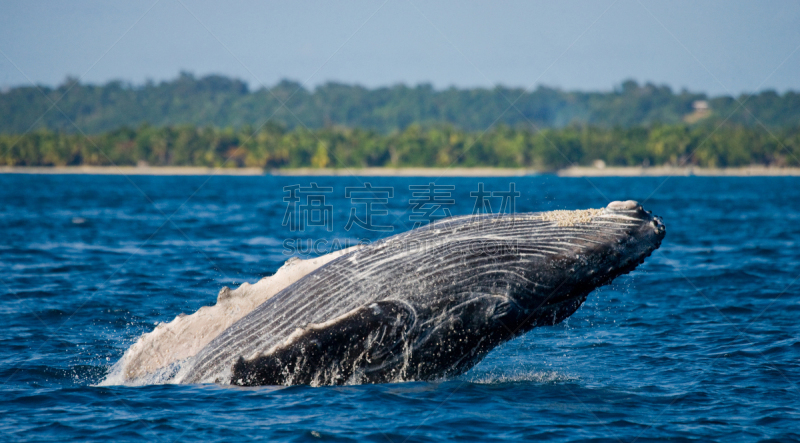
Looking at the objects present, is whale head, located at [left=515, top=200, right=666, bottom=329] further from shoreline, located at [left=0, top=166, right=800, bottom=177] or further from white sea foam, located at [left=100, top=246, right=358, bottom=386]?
shoreline, located at [left=0, top=166, right=800, bottom=177]

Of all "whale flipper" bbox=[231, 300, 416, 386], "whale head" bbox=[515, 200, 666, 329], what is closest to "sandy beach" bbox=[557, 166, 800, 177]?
"whale head" bbox=[515, 200, 666, 329]

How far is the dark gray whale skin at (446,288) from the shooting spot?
6605 mm

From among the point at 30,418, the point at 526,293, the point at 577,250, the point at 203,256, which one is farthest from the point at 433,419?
the point at 203,256

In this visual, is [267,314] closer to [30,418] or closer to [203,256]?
[30,418]

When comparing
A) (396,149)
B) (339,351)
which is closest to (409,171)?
(396,149)

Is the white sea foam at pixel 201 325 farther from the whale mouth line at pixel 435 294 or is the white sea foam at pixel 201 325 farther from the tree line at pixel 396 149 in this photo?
the tree line at pixel 396 149

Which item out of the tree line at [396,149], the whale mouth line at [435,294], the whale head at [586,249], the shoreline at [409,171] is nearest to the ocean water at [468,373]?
the whale mouth line at [435,294]

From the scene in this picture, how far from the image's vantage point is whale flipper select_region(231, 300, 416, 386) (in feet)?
21.5

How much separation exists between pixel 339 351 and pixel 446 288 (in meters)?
1.16

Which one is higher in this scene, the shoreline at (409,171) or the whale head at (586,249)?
the shoreline at (409,171)

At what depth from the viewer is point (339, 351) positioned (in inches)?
271

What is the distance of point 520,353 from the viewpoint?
33.4ft

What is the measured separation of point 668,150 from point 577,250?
178 metres

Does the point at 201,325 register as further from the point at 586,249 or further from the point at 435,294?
the point at 586,249
